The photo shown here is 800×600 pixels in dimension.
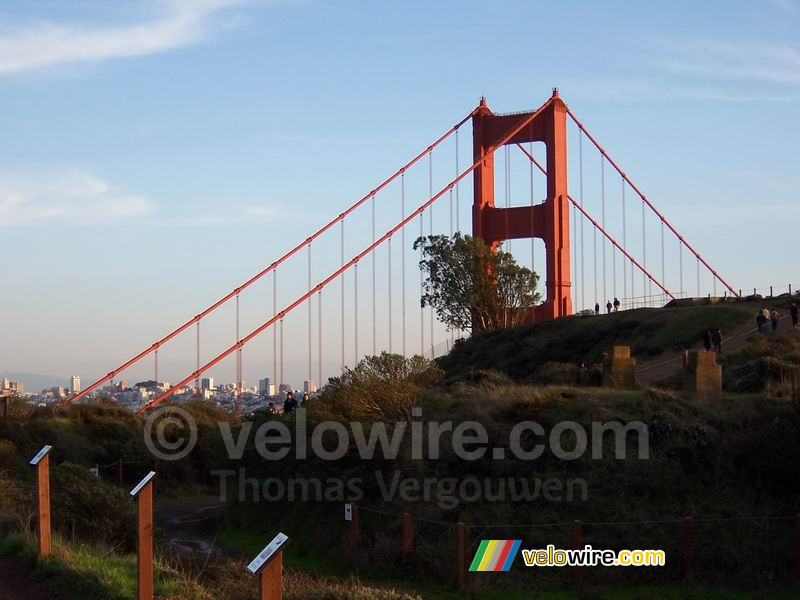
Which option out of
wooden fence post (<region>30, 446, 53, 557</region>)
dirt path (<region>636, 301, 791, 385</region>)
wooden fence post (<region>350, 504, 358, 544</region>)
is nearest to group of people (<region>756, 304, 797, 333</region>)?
dirt path (<region>636, 301, 791, 385</region>)

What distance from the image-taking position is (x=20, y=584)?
11969 millimetres

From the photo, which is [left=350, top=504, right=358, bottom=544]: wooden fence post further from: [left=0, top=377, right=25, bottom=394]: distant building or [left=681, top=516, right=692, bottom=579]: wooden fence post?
[left=0, top=377, right=25, bottom=394]: distant building

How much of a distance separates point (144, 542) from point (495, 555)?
307 inches

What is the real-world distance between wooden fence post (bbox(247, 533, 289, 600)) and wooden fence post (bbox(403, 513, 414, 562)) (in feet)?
29.9

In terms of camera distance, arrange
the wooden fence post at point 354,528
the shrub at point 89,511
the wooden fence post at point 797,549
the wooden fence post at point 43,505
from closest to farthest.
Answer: the wooden fence post at point 43,505, the wooden fence post at point 797,549, the shrub at point 89,511, the wooden fence post at point 354,528

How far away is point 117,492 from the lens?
1858cm

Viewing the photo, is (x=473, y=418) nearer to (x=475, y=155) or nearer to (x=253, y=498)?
(x=253, y=498)

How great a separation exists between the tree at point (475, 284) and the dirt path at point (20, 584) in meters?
38.2

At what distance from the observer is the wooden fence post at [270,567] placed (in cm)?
723

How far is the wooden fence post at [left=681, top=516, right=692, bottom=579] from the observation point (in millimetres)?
15539

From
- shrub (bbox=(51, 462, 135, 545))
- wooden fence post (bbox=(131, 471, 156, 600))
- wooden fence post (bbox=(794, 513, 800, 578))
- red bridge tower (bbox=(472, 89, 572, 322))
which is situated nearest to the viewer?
wooden fence post (bbox=(131, 471, 156, 600))

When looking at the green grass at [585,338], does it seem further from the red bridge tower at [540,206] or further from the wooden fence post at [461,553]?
the wooden fence post at [461,553]

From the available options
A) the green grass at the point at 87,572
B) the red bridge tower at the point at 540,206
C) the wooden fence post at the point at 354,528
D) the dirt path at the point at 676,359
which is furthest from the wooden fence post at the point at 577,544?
the red bridge tower at the point at 540,206

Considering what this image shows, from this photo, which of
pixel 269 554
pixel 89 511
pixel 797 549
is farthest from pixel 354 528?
pixel 269 554
